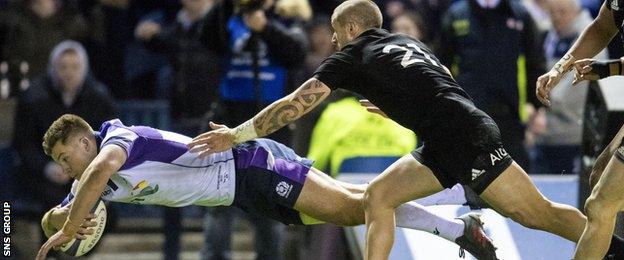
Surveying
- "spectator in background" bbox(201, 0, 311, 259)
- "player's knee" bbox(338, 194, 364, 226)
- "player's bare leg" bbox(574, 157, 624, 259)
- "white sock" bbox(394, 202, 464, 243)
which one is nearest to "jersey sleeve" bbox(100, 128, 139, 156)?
"player's knee" bbox(338, 194, 364, 226)

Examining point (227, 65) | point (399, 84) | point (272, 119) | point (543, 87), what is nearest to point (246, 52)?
point (227, 65)

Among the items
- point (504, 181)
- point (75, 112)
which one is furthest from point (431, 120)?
point (75, 112)

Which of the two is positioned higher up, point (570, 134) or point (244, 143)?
point (244, 143)

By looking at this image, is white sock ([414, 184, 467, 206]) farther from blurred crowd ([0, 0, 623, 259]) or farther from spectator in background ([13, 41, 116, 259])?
spectator in background ([13, 41, 116, 259])

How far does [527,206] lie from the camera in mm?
11000

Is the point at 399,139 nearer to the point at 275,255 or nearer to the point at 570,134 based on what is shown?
the point at 275,255

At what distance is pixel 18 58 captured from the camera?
16.4 meters

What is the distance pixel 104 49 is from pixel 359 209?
5635mm

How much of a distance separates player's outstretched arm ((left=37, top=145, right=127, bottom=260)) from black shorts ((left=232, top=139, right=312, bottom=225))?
969 mm

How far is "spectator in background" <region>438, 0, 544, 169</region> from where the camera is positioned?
14695 mm

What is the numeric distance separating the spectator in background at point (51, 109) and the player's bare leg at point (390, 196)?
4.66 meters

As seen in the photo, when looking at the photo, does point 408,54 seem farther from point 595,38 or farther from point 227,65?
point 227,65

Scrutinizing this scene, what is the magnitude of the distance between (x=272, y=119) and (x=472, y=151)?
4.13ft

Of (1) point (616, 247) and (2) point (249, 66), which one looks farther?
(2) point (249, 66)
